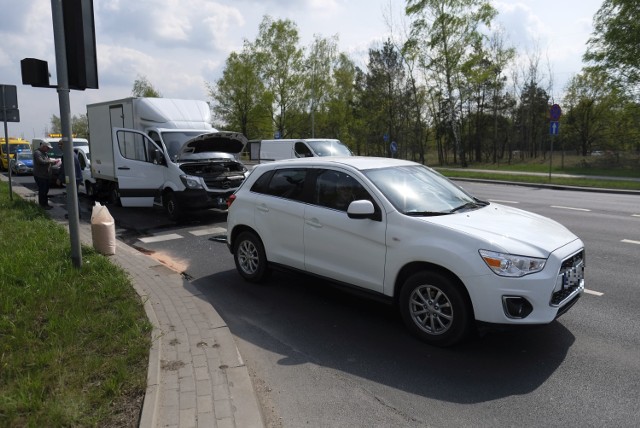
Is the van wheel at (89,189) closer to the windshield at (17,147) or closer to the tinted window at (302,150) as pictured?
the tinted window at (302,150)

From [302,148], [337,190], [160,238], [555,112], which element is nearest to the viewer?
[337,190]

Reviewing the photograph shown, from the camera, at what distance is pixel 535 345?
4.41m

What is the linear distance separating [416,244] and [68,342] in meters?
3.11

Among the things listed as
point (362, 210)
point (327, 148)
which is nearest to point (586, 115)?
point (327, 148)

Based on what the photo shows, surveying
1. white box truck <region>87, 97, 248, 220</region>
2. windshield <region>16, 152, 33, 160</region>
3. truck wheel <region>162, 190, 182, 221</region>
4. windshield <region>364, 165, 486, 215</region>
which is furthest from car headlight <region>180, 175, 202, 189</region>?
windshield <region>16, 152, 33, 160</region>

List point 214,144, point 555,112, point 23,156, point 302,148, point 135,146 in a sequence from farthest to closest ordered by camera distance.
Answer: point 23,156 < point 555,112 < point 302,148 < point 214,144 < point 135,146

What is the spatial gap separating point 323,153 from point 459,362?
45.8 feet

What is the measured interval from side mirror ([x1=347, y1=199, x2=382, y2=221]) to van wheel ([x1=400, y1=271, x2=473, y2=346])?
718 mm

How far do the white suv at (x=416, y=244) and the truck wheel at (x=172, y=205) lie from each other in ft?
17.1

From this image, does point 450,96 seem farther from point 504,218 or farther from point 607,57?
point 504,218

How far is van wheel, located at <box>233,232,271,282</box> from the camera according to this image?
20.4 feet

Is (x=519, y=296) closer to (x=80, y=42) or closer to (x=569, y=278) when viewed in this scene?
(x=569, y=278)

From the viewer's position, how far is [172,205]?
11.3 metres

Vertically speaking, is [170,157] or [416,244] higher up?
[170,157]
